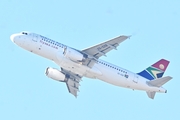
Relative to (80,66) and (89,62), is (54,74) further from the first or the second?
(89,62)

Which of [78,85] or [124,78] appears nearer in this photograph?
[124,78]

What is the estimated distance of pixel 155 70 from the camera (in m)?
70.5

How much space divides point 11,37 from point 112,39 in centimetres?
1268

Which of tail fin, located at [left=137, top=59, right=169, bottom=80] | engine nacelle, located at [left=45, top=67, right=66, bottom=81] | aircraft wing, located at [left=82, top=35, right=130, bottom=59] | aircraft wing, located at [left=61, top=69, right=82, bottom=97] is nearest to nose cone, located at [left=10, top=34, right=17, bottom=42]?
engine nacelle, located at [left=45, top=67, right=66, bottom=81]

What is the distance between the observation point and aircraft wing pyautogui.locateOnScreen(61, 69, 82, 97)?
7039 centimetres

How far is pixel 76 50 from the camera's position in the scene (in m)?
64.1

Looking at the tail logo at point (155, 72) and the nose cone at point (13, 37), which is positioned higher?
the nose cone at point (13, 37)

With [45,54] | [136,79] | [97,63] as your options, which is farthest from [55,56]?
[136,79]

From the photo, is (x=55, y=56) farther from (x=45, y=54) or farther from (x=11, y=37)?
(x=11, y=37)

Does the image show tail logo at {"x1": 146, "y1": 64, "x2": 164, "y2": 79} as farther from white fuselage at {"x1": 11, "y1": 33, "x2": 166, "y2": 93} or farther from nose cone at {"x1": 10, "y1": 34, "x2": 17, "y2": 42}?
nose cone at {"x1": 10, "y1": 34, "x2": 17, "y2": 42}

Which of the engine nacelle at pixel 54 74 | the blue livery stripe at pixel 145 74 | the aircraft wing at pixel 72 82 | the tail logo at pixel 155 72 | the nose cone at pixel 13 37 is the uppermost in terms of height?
the nose cone at pixel 13 37

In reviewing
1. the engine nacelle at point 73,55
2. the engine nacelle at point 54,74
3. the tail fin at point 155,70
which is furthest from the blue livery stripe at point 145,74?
the engine nacelle at point 54,74

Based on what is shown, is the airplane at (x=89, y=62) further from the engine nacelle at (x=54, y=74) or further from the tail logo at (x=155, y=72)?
the tail logo at (x=155, y=72)

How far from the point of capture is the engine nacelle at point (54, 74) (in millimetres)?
Answer: 68750
